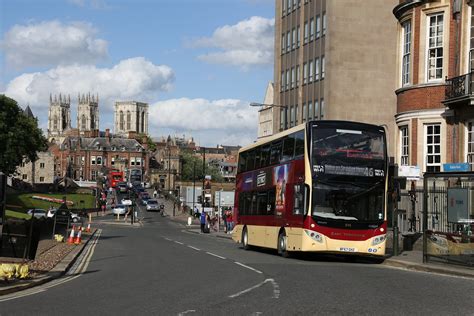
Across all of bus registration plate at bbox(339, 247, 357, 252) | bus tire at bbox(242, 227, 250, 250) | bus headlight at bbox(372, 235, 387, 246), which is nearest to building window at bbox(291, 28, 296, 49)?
bus tire at bbox(242, 227, 250, 250)

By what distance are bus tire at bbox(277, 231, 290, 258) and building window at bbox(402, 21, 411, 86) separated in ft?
33.3

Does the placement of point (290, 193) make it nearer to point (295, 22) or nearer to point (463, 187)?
point (463, 187)

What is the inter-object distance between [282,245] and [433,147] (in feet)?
29.4

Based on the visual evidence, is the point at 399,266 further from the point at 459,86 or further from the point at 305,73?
the point at 305,73

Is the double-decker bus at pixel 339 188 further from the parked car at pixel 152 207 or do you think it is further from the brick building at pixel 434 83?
the parked car at pixel 152 207

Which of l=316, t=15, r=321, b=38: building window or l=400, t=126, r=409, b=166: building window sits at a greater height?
l=316, t=15, r=321, b=38: building window

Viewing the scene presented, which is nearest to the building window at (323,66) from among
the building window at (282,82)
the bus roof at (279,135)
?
the building window at (282,82)

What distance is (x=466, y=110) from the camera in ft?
98.6

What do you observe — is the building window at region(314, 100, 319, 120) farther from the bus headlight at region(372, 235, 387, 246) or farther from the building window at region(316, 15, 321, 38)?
the bus headlight at region(372, 235, 387, 246)

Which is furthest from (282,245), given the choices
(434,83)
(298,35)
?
(298,35)

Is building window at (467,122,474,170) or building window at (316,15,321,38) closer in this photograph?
building window at (467,122,474,170)

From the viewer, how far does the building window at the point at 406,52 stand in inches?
1296

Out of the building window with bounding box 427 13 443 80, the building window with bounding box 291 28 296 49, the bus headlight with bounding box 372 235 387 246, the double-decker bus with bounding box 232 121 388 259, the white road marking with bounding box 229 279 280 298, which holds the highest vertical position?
the building window with bounding box 291 28 296 49

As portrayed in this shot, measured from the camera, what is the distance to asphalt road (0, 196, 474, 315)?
12320 millimetres
